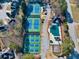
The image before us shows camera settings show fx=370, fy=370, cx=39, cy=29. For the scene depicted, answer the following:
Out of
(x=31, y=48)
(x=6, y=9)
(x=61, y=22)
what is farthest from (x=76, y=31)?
(x=6, y=9)

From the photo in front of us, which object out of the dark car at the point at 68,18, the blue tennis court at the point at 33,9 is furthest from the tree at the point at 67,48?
the blue tennis court at the point at 33,9

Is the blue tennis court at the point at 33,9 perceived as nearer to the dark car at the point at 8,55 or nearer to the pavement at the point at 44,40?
the pavement at the point at 44,40

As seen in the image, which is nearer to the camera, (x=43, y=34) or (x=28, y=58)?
(x=28, y=58)

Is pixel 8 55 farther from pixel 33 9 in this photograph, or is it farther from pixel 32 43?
pixel 33 9

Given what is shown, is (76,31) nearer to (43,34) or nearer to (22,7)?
(43,34)

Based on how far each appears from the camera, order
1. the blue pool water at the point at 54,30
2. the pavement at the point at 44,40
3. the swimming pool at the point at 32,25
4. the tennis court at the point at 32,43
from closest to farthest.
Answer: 1. the pavement at the point at 44,40
2. the tennis court at the point at 32,43
3. the blue pool water at the point at 54,30
4. the swimming pool at the point at 32,25

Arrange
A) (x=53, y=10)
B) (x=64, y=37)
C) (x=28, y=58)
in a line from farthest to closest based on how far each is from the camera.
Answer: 1. (x=53, y=10)
2. (x=64, y=37)
3. (x=28, y=58)

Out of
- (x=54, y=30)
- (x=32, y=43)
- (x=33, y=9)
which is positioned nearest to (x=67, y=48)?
(x=54, y=30)

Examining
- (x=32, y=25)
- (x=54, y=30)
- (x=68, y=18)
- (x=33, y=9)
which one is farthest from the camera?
(x=33, y=9)

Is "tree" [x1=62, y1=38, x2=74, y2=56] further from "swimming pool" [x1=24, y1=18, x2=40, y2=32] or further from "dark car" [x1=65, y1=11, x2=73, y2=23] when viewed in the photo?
"dark car" [x1=65, y1=11, x2=73, y2=23]
